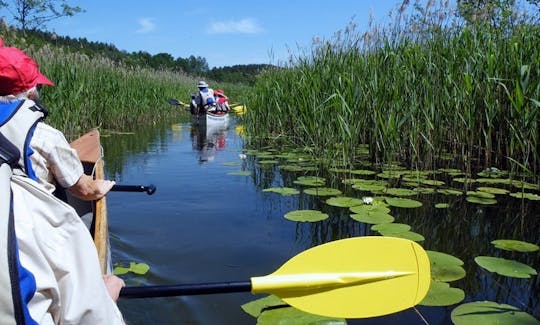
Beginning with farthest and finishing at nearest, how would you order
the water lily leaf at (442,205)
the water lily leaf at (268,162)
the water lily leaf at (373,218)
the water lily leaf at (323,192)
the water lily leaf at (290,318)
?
the water lily leaf at (268,162), the water lily leaf at (323,192), the water lily leaf at (442,205), the water lily leaf at (373,218), the water lily leaf at (290,318)

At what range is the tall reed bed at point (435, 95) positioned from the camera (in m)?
3.96

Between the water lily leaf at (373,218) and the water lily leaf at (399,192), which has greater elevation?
the water lily leaf at (399,192)

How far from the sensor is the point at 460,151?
470 cm

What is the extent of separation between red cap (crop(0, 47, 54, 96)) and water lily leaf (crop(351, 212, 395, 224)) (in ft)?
6.94

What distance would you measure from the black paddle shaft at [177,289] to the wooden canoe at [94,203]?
432 mm

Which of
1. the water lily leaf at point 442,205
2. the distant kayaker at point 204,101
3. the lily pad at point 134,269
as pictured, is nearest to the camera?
the lily pad at point 134,269

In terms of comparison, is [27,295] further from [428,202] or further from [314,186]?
[314,186]

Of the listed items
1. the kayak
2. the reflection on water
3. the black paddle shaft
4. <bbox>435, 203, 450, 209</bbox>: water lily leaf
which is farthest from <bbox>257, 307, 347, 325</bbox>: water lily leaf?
the kayak

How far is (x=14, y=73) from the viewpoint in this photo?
161cm

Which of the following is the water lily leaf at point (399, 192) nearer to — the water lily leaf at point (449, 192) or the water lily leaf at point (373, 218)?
the water lily leaf at point (449, 192)

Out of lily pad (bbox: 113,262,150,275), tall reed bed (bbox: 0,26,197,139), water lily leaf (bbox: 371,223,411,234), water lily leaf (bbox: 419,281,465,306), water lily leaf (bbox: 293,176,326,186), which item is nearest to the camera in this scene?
water lily leaf (bbox: 419,281,465,306)

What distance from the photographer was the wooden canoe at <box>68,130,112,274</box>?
6.65 ft

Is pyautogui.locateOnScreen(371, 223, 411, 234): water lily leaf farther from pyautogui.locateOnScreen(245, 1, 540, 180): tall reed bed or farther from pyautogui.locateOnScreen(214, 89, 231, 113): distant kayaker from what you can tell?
pyautogui.locateOnScreen(214, 89, 231, 113): distant kayaker

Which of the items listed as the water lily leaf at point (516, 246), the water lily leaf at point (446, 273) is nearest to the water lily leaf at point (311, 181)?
the water lily leaf at point (516, 246)
